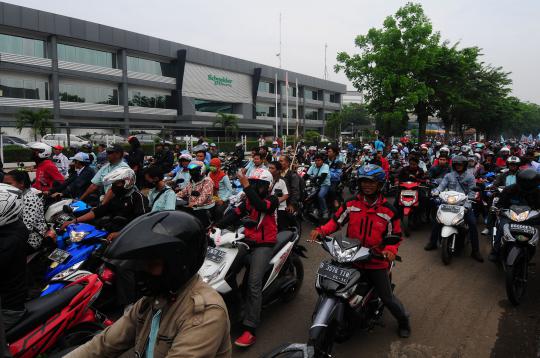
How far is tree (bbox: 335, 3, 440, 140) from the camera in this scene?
22.4 m

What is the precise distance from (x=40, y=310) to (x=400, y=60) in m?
23.4

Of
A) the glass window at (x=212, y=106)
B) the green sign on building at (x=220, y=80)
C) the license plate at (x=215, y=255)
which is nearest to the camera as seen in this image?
the license plate at (x=215, y=255)

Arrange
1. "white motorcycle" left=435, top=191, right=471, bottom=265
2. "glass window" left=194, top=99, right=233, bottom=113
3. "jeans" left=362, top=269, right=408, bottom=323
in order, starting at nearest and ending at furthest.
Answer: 1. "jeans" left=362, top=269, right=408, bottom=323
2. "white motorcycle" left=435, top=191, right=471, bottom=265
3. "glass window" left=194, top=99, right=233, bottom=113

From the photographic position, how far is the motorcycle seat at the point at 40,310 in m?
2.62

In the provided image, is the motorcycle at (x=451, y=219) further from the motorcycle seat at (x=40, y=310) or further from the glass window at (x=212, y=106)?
the glass window at (x=212, y=106)

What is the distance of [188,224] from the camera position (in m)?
1.60

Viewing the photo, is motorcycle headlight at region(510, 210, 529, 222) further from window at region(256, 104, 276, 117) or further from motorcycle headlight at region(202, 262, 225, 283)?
window at region(256, 104, 276, 117)

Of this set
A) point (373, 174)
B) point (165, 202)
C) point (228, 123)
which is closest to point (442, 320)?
point (373, 174)

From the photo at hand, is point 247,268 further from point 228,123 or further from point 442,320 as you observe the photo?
point 228,123

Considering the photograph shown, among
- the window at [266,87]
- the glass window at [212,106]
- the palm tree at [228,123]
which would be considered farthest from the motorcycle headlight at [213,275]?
the window at [266,87]

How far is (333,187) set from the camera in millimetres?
9492

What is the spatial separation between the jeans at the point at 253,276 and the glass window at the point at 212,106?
43288mm

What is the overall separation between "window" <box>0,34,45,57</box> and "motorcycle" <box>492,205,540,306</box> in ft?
117

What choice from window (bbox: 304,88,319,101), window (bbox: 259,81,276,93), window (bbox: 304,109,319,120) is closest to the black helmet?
window (bbox: 259,81,276,93)
